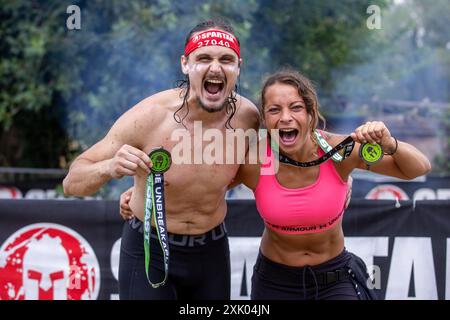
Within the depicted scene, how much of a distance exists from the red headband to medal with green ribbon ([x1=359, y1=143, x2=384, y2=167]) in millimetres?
906

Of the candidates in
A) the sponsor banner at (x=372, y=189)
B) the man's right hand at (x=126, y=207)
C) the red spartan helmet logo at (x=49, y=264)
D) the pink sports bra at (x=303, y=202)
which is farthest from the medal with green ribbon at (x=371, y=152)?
the sponsor banner at (x=372, y=189)

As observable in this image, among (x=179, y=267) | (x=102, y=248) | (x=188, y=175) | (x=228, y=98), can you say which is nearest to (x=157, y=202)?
(x=188, y=175)

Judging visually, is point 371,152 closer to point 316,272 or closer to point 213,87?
point 316,272

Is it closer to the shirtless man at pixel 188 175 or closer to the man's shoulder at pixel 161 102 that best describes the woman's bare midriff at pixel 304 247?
the shirtless man at pixel 188 175

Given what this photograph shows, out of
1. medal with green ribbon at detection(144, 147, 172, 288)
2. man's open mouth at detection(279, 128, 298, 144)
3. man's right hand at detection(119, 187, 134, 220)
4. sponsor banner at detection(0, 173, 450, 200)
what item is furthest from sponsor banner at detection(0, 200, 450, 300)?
sponsor banner at detection(0, 173, 450, 200)

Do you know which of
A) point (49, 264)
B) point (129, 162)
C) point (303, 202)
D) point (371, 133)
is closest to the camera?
point (129, 162)

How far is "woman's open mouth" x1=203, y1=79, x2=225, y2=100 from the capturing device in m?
3.69

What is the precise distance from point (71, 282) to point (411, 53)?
72.8 ft

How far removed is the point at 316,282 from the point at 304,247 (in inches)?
8.1

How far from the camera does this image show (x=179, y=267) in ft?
12.4

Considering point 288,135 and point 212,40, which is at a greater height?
point 212,40

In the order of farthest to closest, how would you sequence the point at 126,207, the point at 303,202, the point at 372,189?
the point at 372,189 < the point at 126,207 < the point at 303,202

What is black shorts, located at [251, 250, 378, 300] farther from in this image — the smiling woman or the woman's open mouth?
the woman's open mouth

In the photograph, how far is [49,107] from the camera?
10852mm
